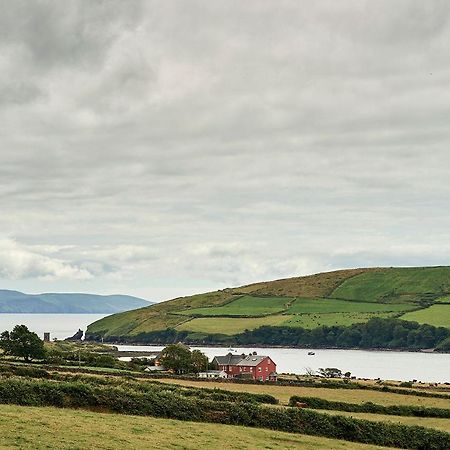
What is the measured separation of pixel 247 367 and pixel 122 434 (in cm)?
9885

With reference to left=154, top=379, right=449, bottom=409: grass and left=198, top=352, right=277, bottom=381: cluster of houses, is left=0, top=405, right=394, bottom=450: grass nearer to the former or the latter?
left=154, top=379, right=449, bottom=409: grass

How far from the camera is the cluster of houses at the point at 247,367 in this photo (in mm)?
131000

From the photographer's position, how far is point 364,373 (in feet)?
572

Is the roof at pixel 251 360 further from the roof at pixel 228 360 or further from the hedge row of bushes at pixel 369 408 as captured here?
the hedge row of bushes at pixel 369 408

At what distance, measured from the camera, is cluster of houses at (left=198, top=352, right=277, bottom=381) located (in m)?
131

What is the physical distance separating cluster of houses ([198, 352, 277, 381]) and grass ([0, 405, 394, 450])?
264ft

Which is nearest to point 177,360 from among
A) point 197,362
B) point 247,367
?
point 197,362

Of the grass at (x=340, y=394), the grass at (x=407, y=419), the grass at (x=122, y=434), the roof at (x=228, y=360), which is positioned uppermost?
the roof at (x=228, y=360)

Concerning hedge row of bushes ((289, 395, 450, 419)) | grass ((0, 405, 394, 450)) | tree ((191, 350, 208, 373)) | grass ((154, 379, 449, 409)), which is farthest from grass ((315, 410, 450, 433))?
tree ((191, 350, 208, 373))

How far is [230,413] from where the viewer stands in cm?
4959

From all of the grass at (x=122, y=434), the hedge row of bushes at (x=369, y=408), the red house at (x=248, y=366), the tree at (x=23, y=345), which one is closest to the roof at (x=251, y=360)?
the red house at (x=248, y=366)

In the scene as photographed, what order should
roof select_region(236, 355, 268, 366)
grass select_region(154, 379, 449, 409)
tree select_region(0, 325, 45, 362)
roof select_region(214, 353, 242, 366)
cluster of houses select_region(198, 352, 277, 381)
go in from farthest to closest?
roof select_region(214, 353, 242, 366) < roof select_region(236, 355, 268, 366) < cluster of houses select_region(198, 352, 277, 381) < tree select_region(0, 325, 45, 362) < grass select_region(154, 379, 449, 409)

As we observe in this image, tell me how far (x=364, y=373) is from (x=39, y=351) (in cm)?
8935

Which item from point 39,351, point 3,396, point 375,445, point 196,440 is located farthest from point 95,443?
point 39,351
